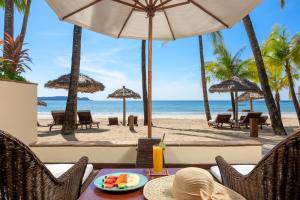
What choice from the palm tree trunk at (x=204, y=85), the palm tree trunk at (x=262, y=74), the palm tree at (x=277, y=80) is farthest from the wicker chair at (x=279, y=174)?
the palm tree at (x=277, y=80)

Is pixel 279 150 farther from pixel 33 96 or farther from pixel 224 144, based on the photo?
pixel 33 96

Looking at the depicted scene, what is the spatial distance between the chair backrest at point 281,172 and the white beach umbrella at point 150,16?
166cm

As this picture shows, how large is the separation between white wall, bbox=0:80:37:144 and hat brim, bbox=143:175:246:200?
3.16 meters

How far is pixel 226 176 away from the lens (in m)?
1.99

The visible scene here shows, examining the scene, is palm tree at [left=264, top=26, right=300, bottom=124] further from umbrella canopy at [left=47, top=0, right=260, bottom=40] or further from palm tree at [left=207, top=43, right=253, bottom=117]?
umbrella canopy at [left=47, top=0, right=260, bottom=40]

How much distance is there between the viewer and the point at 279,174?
4.75 ft

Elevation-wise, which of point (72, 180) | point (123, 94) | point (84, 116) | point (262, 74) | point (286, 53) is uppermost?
point (286, 53)

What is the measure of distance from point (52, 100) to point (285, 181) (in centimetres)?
7682

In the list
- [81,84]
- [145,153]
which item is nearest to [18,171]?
[145,153]

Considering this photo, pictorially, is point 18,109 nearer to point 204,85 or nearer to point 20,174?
point 20,174

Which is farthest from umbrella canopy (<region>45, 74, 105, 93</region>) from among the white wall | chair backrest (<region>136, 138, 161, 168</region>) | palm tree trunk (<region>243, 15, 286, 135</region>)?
chair backrest (<region>136, 138, 161, 168</region>)

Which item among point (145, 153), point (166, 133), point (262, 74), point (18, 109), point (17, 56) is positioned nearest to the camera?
Answer: point (145, 153)

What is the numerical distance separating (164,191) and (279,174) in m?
0.66

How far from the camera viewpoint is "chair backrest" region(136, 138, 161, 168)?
2727mm
